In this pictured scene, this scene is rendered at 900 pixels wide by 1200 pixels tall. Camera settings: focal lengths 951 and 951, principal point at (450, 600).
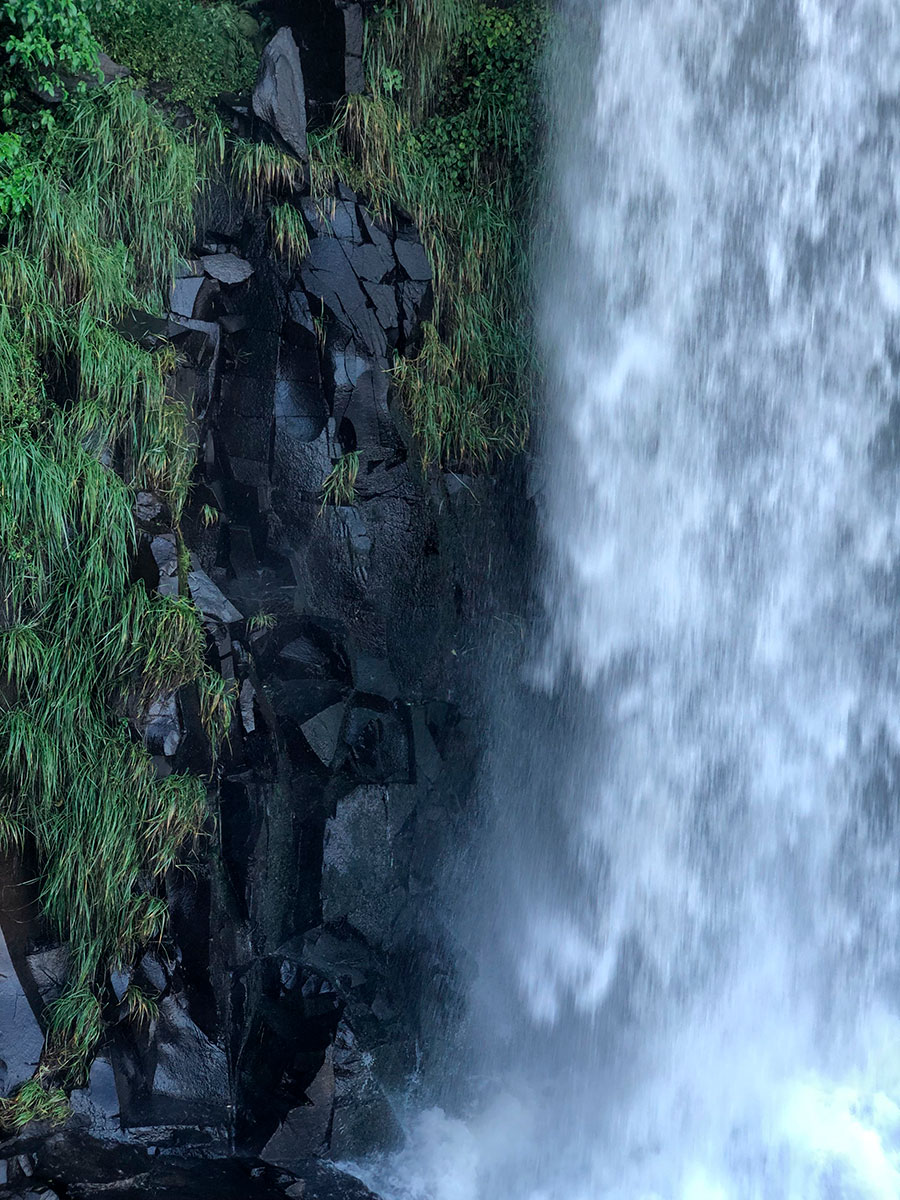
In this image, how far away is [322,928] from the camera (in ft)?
18.6

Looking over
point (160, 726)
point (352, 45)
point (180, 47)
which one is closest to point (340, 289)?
point (352, 45)

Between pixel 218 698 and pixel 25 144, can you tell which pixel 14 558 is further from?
pixel 25 144

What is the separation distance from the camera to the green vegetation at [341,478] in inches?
235

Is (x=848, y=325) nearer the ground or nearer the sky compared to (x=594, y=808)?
nearer the sky

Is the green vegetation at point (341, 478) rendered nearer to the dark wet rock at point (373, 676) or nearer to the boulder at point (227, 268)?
the dark wet rock at point (373, 676)

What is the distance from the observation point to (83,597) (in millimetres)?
5070

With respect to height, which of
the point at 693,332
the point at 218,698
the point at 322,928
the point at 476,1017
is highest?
the point at 693,332

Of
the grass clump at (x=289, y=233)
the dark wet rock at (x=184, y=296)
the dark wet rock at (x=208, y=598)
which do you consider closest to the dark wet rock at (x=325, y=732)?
the dark wet rock at (x=208, y=598)

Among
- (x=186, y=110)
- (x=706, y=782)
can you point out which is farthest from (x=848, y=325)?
(x=186, y=110)

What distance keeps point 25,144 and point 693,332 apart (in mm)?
4315

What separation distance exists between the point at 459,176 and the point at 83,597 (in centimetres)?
384

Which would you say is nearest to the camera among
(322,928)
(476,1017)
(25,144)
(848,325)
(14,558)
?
(14,558)

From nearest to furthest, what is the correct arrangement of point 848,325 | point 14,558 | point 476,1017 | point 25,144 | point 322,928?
point 14,558, point 25,144, point 322,928, point 476,1017, point 848,325

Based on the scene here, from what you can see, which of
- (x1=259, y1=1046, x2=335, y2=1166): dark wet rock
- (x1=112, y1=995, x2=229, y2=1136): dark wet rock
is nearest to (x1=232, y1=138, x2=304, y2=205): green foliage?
(x1=112, y1=995, x2=229, y2=1136): dark wet rock
